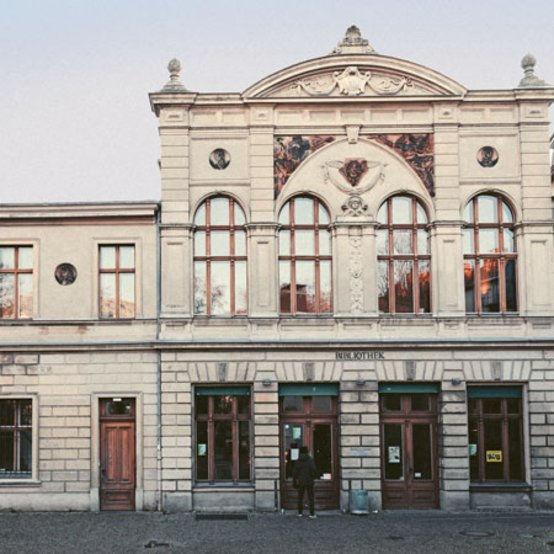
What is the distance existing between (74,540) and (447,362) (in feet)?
36.8

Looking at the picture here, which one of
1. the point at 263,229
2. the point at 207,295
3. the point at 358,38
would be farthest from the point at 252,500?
the point at 358,38

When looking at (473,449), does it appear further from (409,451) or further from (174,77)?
(174,77)

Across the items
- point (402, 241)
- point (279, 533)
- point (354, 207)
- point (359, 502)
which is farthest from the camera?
point (402, 241)

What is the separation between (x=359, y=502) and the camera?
2467 cm

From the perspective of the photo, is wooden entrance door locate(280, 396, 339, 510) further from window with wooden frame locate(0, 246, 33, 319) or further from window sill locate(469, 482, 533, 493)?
window with wooden frame locate(0, 246, 33, 319)

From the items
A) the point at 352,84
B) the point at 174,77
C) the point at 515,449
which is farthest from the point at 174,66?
the point at 515,449

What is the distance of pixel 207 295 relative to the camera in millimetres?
26375

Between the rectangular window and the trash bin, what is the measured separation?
8.94m

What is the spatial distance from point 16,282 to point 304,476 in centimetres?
991

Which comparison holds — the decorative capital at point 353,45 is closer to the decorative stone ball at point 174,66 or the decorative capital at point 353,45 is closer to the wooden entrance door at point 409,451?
the decorative stone ball at point 174,66

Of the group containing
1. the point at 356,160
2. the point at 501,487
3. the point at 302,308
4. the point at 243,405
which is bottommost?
the point at 501,487

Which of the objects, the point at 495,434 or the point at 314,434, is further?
the point at 314,434

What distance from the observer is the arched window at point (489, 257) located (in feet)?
86.4

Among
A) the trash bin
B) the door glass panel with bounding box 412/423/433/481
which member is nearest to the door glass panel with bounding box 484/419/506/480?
the door glass panel with bounding box 412/423/433/481
